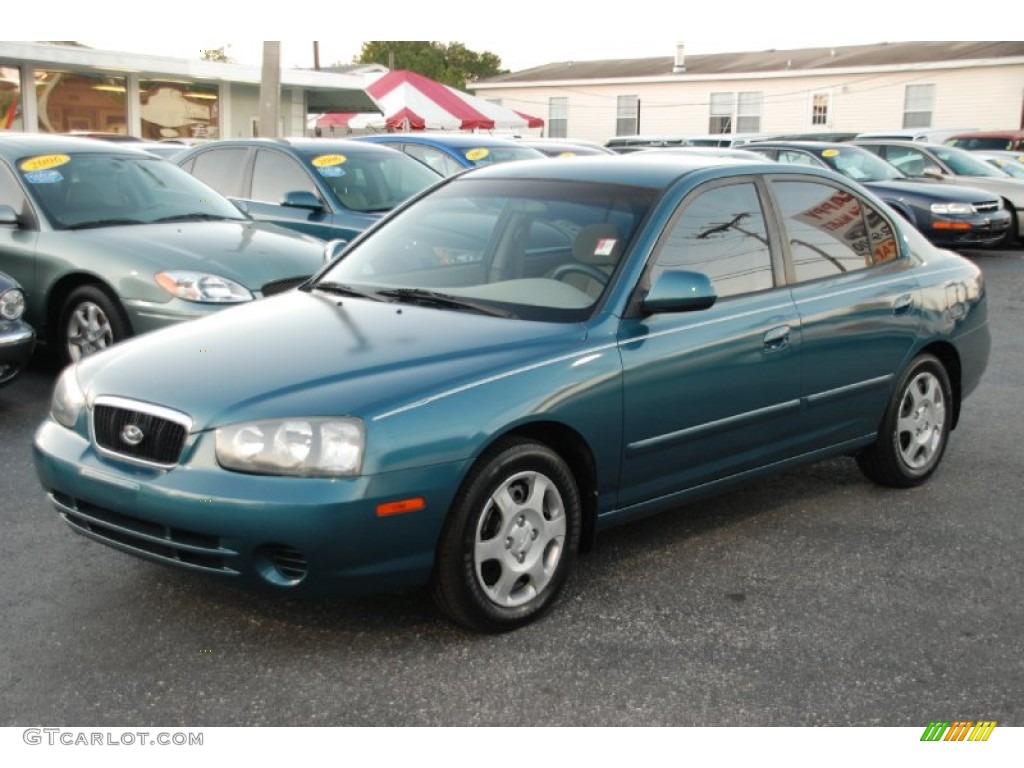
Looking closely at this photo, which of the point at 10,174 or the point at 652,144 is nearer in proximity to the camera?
the point at 10,174

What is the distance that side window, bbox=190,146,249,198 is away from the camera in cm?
1045

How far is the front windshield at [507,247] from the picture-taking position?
175 inches

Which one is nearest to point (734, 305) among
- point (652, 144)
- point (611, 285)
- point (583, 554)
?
point (611, 285)

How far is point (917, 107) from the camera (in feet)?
115

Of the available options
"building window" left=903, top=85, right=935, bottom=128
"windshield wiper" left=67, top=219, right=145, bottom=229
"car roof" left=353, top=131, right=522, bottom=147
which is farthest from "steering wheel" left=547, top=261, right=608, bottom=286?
"building window" left=903, top=85, right=935, bottom=128

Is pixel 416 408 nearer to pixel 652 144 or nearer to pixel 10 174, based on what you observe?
pixel 10 174

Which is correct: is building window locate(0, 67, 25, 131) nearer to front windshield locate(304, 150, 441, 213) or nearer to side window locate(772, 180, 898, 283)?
front windshield locate(304, 150, 441, 213)

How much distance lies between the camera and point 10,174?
7.84 m

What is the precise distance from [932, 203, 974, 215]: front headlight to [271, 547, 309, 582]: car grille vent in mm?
13521

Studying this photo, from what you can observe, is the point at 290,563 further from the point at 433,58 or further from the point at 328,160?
the point at 433,58

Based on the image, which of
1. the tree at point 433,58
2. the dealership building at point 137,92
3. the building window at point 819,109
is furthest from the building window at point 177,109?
the tree at point 433,58

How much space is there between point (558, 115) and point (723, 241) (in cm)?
3723

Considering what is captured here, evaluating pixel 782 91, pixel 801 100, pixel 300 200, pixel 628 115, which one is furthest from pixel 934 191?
pixel 628 115

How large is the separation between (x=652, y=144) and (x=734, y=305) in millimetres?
20502
